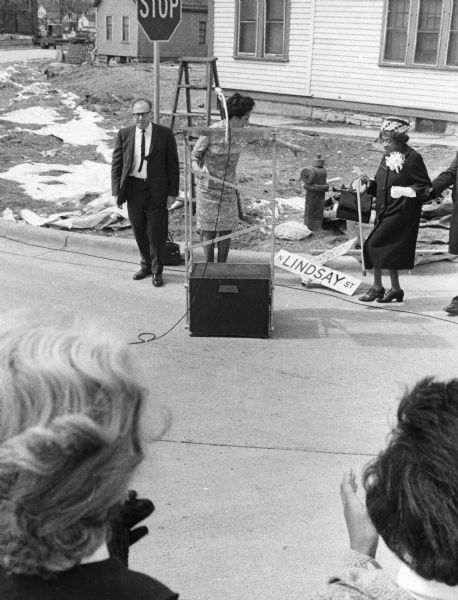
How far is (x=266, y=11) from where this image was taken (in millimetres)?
21078

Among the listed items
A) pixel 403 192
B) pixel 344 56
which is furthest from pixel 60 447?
pixel 344 56

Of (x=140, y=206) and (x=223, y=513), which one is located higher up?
(x=140, y=206)

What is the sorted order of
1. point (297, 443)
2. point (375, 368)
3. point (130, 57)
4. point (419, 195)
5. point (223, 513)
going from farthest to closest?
point (130, 57)
point (419, 195)
point (375, 368)
point (297, 443)
point (223, 513)

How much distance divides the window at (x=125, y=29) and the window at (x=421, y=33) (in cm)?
2497

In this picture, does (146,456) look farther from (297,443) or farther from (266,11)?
(266,11)

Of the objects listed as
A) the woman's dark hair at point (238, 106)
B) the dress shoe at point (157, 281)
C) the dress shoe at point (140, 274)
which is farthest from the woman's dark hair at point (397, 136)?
the dress shoe at point (140, 274)

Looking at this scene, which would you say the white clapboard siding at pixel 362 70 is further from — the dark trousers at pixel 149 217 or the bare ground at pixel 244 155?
the dark trousers at pixel 149 217

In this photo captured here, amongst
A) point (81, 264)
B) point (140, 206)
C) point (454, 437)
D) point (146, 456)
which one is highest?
point (454, 437)

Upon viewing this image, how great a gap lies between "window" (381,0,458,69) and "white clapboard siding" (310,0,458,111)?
0.21 metres

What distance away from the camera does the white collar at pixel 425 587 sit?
1582mm

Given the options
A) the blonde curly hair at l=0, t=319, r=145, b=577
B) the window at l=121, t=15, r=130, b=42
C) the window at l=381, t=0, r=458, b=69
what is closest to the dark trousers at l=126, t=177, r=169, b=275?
the blonde curly hair at l=0, t=319, r=145, b=577

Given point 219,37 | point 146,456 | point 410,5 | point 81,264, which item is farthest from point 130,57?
point 146,456

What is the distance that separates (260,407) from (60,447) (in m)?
4.10

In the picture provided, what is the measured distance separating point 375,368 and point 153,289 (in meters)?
2.76
